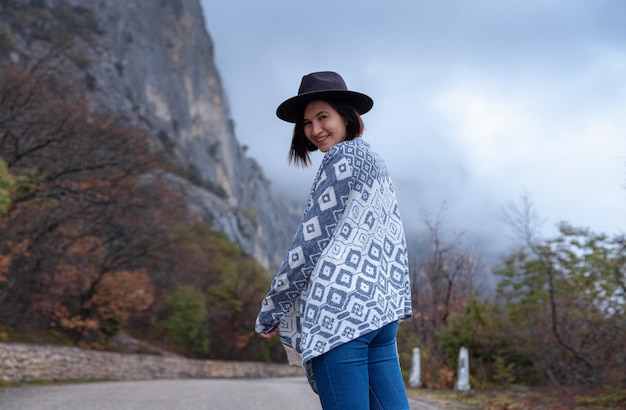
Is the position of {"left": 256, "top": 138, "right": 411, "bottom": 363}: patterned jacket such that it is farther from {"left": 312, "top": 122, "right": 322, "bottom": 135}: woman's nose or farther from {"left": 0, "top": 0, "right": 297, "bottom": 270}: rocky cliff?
{"left": 0, "top": 0, "right": 297, "bottom": 270}: rocky cliff

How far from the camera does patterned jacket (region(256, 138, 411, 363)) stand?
Result: 1849 millimetres

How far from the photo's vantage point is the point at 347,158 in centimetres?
201

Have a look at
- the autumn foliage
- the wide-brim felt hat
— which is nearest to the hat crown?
the wide-brim felt hat

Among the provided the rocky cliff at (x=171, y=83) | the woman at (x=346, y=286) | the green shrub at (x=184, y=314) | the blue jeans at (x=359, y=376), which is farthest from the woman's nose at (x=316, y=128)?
the rocky cliff at (x=171, y=83)

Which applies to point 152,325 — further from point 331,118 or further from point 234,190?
point 234,190

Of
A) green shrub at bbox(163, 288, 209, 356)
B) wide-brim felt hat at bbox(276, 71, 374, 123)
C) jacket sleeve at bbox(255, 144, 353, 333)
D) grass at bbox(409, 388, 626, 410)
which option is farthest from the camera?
green shrub at bbox(163, 288, 209, 356)

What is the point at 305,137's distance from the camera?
239cm

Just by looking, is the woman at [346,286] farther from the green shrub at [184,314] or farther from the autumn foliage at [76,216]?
the green shrub at [184,314]

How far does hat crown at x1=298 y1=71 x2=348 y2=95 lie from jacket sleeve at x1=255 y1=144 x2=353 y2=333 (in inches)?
10.3

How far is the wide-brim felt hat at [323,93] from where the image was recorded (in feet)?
7.14

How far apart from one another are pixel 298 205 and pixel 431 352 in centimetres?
16769

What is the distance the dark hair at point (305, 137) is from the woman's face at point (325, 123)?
18 mm

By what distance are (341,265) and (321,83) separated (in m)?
0.67

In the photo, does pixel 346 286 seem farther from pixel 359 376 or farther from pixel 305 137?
pixel 305 137
